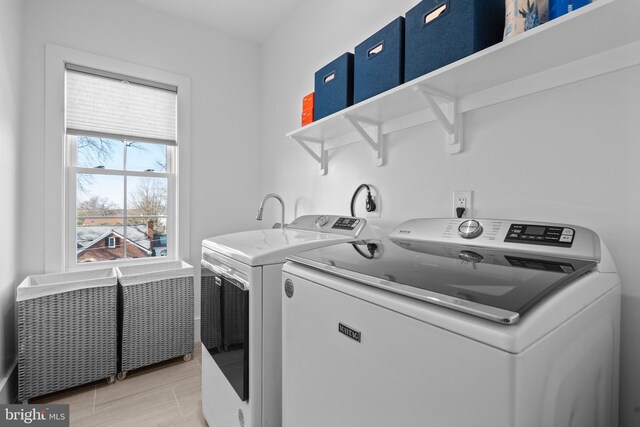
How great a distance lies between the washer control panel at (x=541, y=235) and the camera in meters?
0.87

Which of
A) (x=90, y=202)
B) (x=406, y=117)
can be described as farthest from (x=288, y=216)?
(x=90, y=202)

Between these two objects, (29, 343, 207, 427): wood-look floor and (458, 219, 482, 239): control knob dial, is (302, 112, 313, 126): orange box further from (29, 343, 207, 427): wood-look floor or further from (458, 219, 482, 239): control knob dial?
(29, 343, 207, 427): wood-look floor

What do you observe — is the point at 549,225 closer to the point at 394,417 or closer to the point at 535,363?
the point at 535,363

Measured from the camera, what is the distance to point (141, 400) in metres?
1.93

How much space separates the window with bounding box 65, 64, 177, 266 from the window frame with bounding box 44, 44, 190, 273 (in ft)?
0.09

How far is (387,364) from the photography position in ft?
2.21

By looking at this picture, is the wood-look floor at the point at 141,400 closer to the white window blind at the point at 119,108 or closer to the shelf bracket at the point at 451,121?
the white window blind at the point at 119,108

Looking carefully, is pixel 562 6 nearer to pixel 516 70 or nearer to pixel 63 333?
pixel 516 70

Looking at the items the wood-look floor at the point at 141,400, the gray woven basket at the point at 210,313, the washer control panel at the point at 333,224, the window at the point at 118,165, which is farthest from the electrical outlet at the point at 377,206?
the window at the point at 118,165

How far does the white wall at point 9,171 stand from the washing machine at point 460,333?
74.2 inches

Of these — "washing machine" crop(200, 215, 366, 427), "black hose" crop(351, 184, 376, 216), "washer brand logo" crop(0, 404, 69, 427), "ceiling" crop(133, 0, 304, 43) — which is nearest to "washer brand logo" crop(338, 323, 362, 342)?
"washing machine" crop(200, 215, 366, 427)

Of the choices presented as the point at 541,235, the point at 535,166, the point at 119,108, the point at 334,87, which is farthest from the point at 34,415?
Result: the point at 535,166

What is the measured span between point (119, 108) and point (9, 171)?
0.88 m

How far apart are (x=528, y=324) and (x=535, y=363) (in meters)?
0.06
